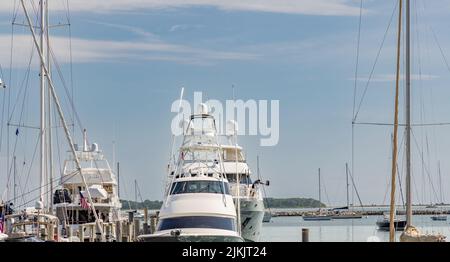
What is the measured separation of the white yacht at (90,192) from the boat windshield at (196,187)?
475 inches

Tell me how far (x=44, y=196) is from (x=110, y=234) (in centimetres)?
558

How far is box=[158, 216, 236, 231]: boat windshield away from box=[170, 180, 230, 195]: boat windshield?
11.4 feet

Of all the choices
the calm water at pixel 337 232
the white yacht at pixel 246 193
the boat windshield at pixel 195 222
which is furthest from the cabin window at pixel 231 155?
the boat windshield at pixel 195 222

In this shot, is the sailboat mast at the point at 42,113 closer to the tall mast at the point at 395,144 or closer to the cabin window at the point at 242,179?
the cabin window at the point at 242,179

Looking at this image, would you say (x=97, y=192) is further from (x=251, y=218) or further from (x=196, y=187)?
(x=196, y=187)

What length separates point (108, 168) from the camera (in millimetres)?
70750

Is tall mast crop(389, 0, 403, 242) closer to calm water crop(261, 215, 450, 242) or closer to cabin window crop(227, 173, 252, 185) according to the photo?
calm water crop(261, 215, 450, 242)

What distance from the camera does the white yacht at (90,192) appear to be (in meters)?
62.7

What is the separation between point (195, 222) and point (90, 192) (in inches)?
858

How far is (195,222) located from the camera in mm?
43250

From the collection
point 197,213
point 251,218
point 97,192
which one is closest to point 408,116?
point 197,213

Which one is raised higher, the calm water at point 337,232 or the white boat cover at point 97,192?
the white boat cover at point 97,192
